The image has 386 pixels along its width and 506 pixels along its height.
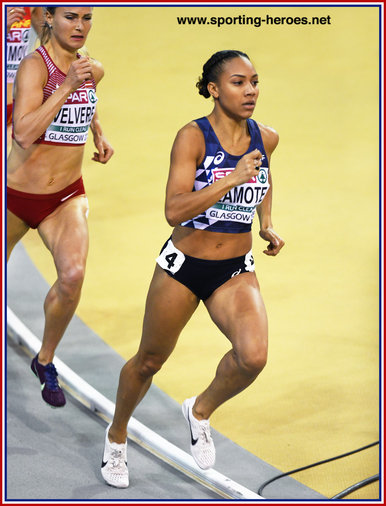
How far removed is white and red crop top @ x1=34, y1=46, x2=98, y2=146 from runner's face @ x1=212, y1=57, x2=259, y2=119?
818 mm

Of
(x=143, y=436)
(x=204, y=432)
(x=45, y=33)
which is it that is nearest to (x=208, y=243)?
(x=204, y=432)

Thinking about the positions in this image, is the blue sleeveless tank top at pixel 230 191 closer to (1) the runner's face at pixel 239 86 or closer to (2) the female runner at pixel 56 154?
(1) the runner's face at pixel 239 86

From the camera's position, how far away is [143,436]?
508 centimetres

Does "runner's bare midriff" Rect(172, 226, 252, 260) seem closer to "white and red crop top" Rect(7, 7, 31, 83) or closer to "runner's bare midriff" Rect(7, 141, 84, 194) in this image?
"runner's bare midriff" Rect(7, 141, 84, 194)

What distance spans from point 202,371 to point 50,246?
159 centimetres

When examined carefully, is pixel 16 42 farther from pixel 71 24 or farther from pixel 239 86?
pixel 239 86

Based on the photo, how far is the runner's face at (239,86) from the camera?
12.4 feet

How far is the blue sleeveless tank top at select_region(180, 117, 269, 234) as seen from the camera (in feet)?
12.6

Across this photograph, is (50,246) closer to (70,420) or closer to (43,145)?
(43,145)

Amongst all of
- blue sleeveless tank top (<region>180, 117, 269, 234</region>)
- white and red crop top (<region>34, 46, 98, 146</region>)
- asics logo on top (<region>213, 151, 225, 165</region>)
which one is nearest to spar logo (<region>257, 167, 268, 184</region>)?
blue sleeveless tank top (<region>180, 117, 269, 234</region>)

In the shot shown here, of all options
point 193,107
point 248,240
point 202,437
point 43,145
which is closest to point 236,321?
point 248,240

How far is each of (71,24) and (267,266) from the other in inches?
130

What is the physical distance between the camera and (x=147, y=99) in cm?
950

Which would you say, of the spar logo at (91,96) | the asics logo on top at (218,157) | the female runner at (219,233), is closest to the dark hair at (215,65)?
the female runner at (219,233)
